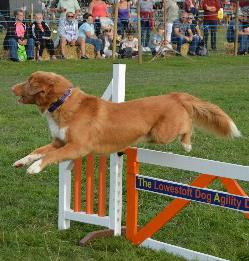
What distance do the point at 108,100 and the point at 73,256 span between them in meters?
1.42

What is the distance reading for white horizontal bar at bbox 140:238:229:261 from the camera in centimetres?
524

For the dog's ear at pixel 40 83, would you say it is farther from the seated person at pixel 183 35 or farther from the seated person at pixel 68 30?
the seated person at pixel 183 35

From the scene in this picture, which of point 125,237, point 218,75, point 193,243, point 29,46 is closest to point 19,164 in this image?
point 125,237

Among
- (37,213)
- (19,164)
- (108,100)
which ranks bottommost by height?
(37,213)

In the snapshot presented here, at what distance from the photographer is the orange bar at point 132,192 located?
5.81 m

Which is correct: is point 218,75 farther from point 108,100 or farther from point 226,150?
point 108,100

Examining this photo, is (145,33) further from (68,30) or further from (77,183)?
(77,183)

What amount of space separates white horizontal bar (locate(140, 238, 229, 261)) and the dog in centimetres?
81

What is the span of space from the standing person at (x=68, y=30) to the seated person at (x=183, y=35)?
4208 millimetres

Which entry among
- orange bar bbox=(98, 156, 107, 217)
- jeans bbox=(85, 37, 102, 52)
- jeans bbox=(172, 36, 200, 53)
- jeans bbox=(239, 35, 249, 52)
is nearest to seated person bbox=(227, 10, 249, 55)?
jeans bbox=(239, 35, 249, 52)

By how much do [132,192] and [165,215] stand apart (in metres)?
0.40

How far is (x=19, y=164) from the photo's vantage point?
19.0 ft

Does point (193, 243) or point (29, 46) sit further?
point (29, 46)

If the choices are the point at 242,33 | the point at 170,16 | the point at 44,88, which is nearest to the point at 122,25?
A: the point at 170,16
